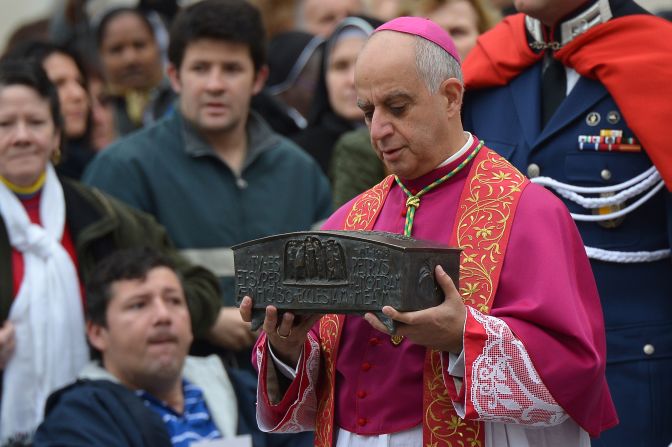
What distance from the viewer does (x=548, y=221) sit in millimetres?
3232

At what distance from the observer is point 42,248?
5355 mm

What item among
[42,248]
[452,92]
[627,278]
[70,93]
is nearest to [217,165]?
[42,248]

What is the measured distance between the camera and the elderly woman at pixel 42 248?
17.3 ft

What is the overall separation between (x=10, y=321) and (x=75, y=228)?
1.69ft

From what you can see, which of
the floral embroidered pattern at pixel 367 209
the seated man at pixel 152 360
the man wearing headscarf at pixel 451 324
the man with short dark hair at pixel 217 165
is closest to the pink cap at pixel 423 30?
the man wearing headscarf at pixel 451 324

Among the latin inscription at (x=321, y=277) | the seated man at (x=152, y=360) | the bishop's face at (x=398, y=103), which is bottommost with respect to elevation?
the seated man at (x=152, y=360)

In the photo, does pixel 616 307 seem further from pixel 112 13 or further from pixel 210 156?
pixel 112 13

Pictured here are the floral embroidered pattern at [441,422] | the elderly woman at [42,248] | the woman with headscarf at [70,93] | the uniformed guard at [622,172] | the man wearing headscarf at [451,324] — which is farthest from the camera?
the woman with headscarf at [70,93]

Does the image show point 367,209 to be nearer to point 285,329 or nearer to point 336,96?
point 285,329

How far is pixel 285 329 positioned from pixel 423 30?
2.73ft

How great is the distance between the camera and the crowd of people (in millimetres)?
3199

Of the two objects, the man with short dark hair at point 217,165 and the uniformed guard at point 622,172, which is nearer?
the uniformed guard at point 622,172

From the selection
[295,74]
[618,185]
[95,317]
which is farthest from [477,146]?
[295,74]

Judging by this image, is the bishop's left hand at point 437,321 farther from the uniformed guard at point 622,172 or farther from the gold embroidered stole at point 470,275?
the uniformed guard at point 622,172
